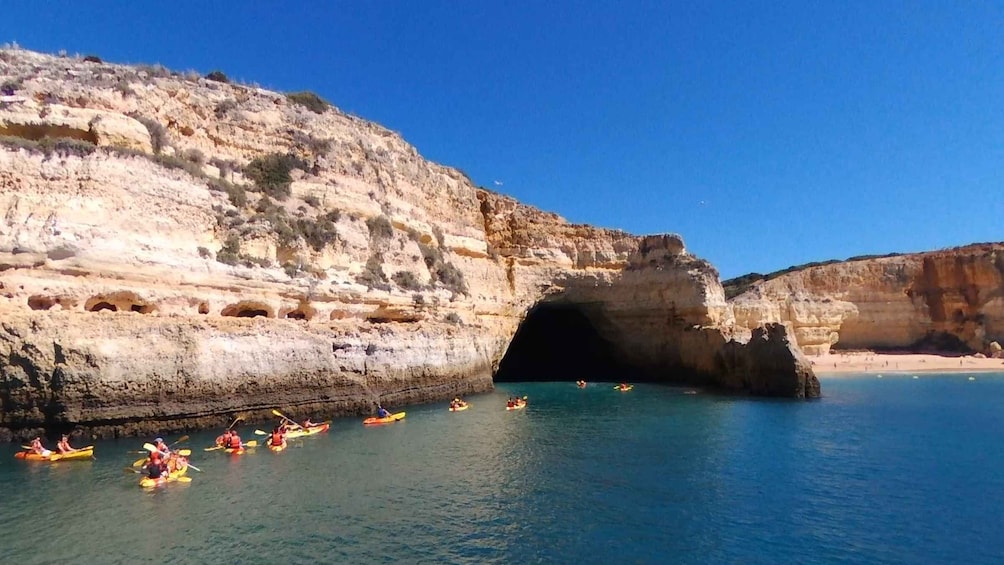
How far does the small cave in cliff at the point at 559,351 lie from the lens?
3856cm

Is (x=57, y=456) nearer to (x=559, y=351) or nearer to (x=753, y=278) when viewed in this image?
(x=559, y=351)

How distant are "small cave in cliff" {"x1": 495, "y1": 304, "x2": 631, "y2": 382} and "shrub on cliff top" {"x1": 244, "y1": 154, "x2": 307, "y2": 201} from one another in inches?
728

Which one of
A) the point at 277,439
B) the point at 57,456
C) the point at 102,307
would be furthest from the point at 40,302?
the point at 277,439

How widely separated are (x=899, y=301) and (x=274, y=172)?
51.8m

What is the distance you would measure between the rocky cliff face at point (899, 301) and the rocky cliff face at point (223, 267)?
76.3 ft

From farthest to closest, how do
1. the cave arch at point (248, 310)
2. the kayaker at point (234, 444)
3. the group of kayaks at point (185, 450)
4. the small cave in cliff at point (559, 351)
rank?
the small cave in cliff at point (559, 351), the cave arch at point (248, 310), the kayaker at point (234, 444), the group of kayaks at point (185, 450)

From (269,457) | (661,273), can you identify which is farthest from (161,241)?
(661,273)

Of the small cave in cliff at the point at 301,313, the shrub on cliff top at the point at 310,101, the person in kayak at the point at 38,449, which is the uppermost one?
the shrub on cliff top at the point at 310,101

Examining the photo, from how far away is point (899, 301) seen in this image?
51500 mm

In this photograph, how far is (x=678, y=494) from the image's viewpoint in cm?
1121

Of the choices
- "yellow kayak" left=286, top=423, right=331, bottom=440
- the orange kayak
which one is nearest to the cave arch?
"yellow kayak" left=286, top=423, right=331, bottom=440

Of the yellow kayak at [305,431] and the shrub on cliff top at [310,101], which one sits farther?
the shrub on cliff top at [310,101]

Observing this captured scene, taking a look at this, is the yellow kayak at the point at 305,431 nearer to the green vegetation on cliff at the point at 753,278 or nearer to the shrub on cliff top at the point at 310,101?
the shrub on cliff top at the point at 310,101

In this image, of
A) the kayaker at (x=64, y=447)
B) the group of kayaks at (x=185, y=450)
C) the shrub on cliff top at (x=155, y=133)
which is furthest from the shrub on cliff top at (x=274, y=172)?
the kayaker at (x=64, y=447)
